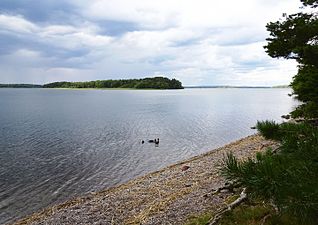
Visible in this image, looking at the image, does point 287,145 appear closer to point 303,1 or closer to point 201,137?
point 303,1

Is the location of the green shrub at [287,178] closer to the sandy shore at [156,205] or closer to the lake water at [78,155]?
the sandy shore at [156,205]

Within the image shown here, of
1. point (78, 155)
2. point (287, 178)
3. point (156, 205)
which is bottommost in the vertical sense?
point (78, 155)

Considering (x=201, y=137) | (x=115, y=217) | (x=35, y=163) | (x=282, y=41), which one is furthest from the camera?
(x=201, y=137)

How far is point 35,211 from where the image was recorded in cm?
1642

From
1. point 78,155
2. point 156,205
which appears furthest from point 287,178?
point 78,155

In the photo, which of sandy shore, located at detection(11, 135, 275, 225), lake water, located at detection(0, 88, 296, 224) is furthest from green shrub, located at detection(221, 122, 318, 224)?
lake water, located at detection(0, 88, 296, 224)

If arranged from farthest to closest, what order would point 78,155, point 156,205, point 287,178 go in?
point 78,155 < point 156,205 < point 287,178

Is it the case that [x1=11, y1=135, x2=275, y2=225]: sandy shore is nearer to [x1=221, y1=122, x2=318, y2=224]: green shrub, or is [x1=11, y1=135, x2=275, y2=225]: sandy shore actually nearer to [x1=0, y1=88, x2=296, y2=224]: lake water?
[x1=0, y1=88, x2=296, y2=224]: lake water

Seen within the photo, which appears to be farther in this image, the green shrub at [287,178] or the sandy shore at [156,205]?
the sandy shore at [156,205]

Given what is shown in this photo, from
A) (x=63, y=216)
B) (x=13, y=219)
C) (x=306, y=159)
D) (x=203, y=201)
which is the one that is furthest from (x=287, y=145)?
(x=13, y=219)

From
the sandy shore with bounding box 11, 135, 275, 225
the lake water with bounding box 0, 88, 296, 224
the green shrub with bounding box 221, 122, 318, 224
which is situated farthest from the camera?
the lake water with bounding box 0, 88, 296, 224

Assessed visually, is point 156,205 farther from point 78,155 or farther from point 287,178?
point 78,155

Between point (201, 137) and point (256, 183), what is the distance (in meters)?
38.5

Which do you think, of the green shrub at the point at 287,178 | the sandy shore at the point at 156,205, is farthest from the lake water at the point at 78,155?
the green shrub at the point at 287,178
